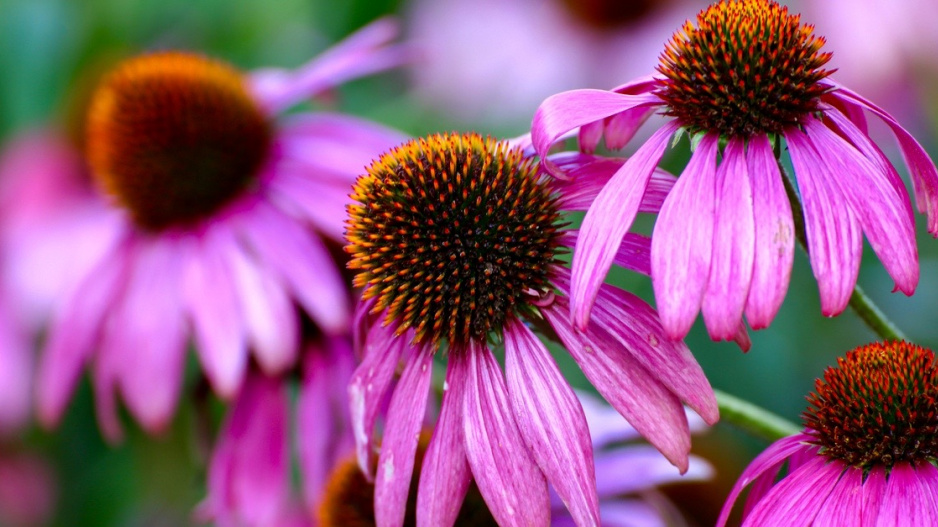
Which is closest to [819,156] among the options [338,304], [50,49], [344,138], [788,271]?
[788,271]

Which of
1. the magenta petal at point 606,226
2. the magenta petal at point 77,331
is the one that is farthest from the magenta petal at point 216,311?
the magenta petal at point 606,226

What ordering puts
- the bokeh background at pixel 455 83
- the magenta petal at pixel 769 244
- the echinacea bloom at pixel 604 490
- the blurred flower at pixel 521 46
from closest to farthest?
the magenta petal at pixel 769 244, the echinacea bloom at pixel 604 490, the bokeh background at pixel 455 83, the blurred flower at pixel 521 46

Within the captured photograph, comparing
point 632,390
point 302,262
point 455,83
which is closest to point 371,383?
point 632,390

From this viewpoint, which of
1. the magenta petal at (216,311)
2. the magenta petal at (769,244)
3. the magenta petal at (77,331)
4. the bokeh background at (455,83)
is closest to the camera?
the magenta petal at (769,244)

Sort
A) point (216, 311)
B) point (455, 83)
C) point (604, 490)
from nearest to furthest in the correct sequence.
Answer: point (604, 490) < point (216, 311) < point (455, 83)

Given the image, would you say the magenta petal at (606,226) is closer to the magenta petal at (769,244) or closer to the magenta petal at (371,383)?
the magenta petal at (769,244)

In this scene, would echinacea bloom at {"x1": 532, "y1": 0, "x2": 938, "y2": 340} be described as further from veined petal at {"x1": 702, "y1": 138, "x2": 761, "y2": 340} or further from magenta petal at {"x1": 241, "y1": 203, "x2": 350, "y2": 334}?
magenta petal at {"x1": 241, "y1": 203, "x2": 350, "y2": 334}

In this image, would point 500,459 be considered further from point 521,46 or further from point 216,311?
point 521,46
